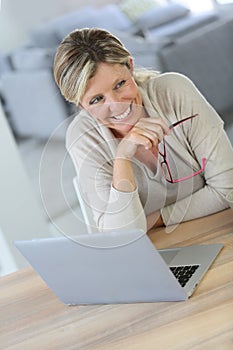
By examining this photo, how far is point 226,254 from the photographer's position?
1415 millimetres

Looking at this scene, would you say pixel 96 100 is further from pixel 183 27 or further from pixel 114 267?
pixel 183 27

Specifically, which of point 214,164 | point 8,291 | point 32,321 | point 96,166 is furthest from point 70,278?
point 214,164

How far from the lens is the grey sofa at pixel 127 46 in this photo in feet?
8.97

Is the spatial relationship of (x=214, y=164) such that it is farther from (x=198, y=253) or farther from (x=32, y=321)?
(x=32, y=321)

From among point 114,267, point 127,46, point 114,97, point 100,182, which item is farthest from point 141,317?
point 127,46

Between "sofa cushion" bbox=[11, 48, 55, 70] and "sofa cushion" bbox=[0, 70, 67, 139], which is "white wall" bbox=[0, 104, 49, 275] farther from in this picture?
"sofa cushion" bbox=[11, 48, 55, 70]

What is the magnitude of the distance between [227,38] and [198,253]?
165 centimetres

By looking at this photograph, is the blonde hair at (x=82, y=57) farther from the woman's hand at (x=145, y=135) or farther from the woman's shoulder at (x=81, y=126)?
the woman's hand at (x=145, y=135)

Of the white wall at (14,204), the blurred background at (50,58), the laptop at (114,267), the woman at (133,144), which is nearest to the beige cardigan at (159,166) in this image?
the woman at (133,144)

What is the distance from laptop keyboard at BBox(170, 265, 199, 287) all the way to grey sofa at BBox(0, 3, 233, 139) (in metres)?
1.33

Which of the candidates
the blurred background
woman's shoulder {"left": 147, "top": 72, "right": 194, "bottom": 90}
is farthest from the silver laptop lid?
the blurred background

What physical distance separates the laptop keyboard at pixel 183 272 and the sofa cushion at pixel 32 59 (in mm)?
1467

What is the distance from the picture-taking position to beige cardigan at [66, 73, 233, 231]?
65.7 inches

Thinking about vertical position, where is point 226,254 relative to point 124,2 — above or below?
below
